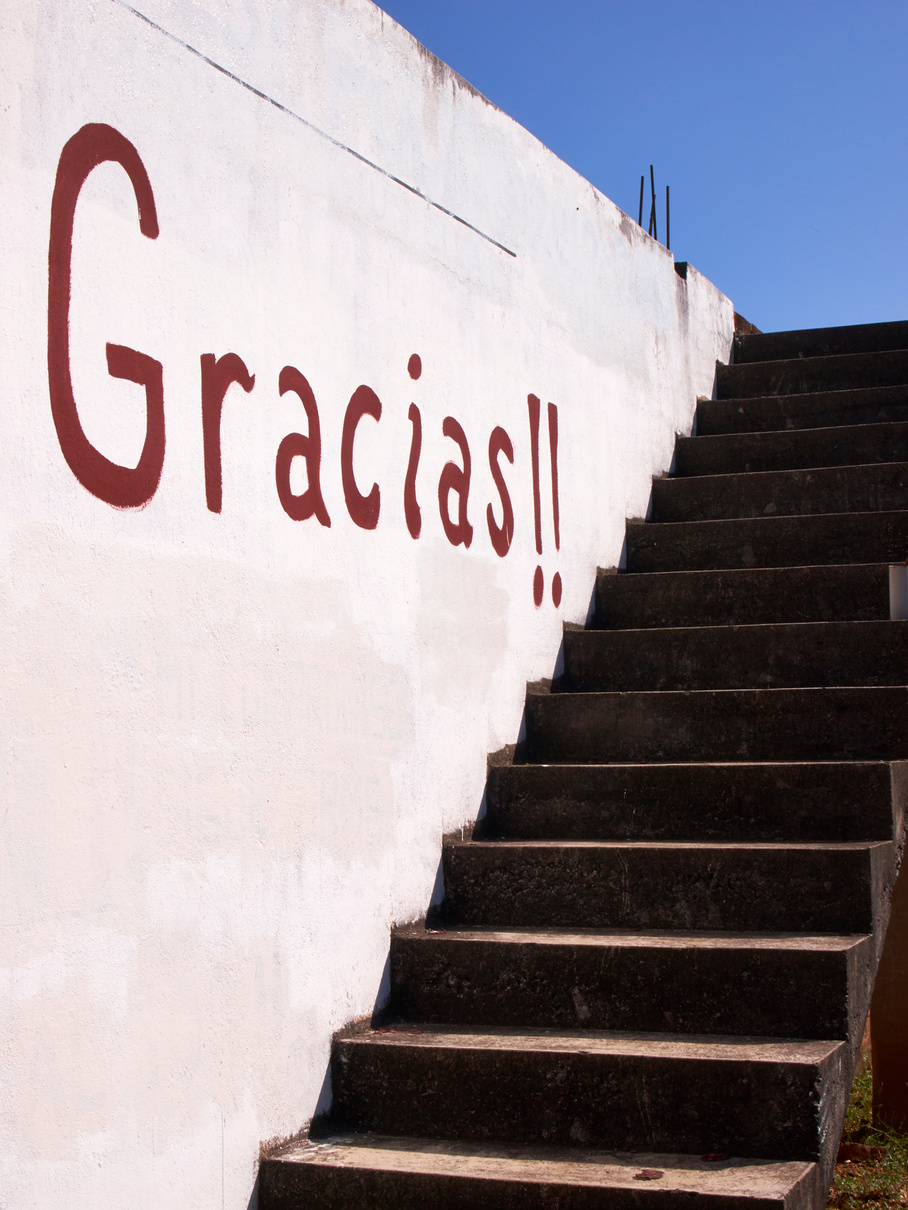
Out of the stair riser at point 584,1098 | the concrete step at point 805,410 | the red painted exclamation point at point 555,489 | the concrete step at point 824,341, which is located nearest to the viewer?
the stair riser at point 584,1098

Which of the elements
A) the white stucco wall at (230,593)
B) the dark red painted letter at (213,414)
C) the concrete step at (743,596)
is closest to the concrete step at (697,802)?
the white stucco wall at (230,593)

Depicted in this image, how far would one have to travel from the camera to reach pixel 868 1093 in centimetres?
581

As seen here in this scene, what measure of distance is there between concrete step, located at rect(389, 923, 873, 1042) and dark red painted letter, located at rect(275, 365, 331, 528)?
1204 millimetres

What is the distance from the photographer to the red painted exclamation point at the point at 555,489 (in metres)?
4.52

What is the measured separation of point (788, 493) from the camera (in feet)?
16.6

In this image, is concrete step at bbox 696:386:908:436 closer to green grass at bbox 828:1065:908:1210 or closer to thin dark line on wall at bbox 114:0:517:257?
thin dark line on wall at bbox 114:0:517:257

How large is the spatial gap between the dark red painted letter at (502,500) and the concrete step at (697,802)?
0.76 meters

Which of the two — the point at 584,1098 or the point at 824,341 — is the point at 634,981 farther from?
the point at 824,341

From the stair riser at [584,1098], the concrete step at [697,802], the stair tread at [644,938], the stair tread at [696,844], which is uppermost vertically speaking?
the concrete step at [697,802]

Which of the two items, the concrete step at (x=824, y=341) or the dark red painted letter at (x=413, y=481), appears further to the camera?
the concrete step at (x=824, y=341)

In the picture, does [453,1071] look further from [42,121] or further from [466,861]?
[42,121]

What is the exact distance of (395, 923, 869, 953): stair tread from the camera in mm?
3043

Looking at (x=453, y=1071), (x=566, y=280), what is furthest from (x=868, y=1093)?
(x=566, y=280)

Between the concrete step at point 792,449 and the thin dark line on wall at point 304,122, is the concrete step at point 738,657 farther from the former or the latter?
the thin dark line on wall at point 304,122
